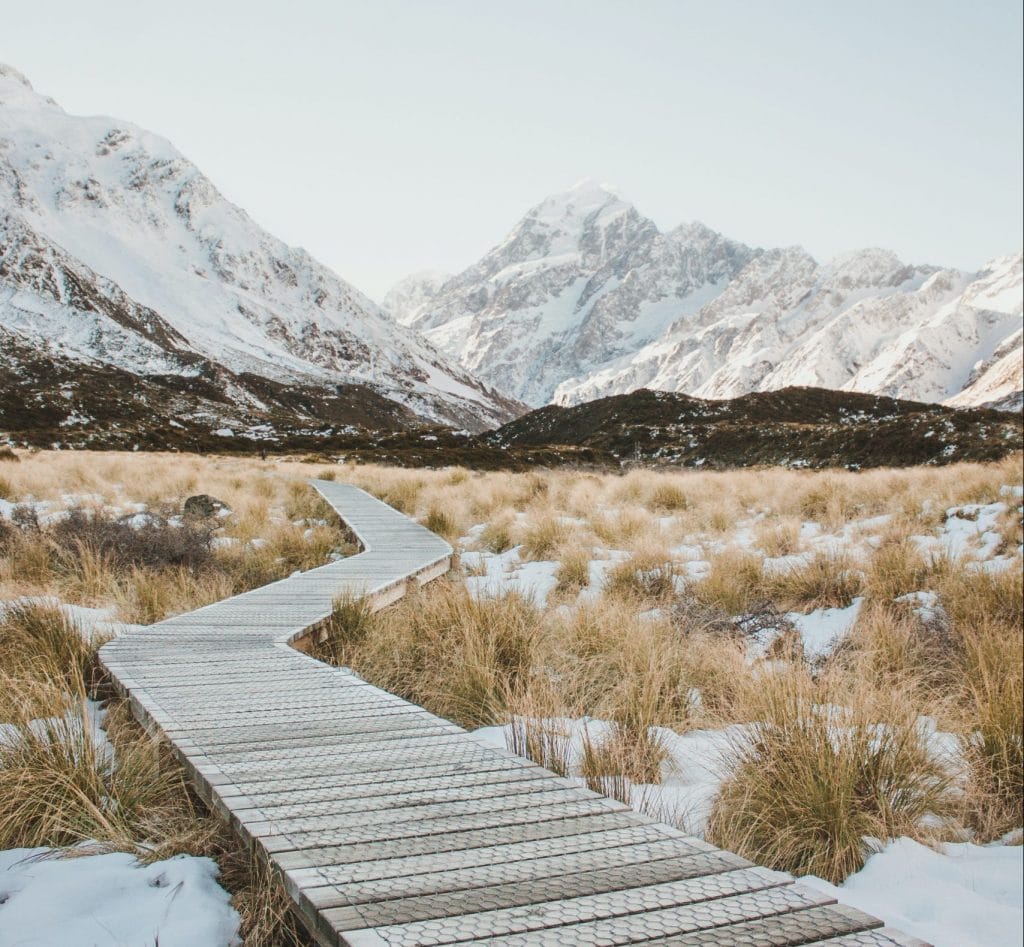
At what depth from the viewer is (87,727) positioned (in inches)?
117

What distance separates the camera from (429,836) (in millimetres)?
2182

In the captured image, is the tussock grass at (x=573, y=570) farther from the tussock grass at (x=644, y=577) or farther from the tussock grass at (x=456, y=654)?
the tussock grass at (x=456, y=654)

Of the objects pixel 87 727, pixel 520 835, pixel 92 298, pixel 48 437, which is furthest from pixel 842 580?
pixel 92 298

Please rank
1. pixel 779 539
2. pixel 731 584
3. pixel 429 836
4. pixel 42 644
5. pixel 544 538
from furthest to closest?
pixel 544 538
pixel 779 539
pixel 731 584
pixel 42 644
pixel 429 836

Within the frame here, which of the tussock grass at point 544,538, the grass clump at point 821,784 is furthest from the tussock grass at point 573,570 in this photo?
the grass clump at point 821,784

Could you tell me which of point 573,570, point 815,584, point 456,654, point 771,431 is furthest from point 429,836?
point 771,431

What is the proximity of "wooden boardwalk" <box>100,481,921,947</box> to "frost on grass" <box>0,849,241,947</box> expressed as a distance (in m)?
0.22

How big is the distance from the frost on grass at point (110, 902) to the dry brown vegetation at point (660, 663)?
0.09 meters

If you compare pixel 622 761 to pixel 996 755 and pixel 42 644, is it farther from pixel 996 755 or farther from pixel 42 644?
pixel 42 644

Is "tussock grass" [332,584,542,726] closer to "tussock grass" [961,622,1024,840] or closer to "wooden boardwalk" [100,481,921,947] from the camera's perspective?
"wooden boardwalk" [100,481,921,947]

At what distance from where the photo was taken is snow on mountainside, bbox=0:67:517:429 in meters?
97.5

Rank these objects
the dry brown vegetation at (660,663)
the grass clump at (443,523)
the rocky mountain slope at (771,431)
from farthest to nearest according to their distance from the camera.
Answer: the rocky mountain slope at (771,431) → the grass clump at (443,523) → the dry brown vegetation at (660,663)

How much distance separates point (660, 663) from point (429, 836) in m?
2.57

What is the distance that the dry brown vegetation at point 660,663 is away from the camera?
291 centimetres
